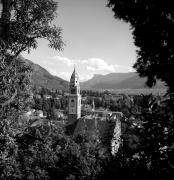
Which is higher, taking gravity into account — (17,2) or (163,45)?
(17,2)

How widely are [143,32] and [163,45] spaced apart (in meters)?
0.64

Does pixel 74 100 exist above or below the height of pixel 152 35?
below

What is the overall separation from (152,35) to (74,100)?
7120 centimetres

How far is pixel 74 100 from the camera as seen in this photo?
253 feet

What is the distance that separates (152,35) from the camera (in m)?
6.38

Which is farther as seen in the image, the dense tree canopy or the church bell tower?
the church bell tower

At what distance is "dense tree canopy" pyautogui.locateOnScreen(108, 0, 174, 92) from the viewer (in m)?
6.02

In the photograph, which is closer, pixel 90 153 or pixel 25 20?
pixel 25 20

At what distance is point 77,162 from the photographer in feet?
56.1

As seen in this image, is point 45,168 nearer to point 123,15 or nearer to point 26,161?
point 26,161

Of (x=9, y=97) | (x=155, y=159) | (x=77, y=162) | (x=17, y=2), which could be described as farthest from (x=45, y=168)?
(x=155, y=159)

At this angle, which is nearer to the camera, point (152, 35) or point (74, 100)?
point (152, 35)

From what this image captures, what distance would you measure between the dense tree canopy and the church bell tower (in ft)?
224

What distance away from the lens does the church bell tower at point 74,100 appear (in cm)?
7481
